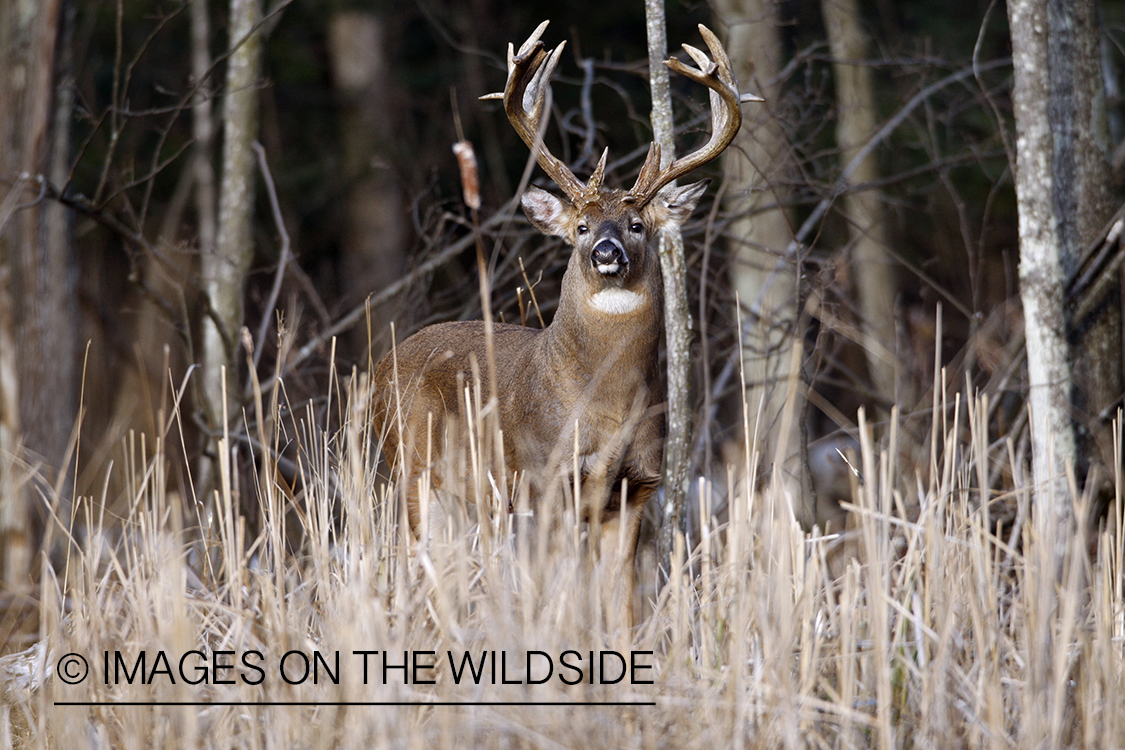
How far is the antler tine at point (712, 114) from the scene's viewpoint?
4723 millimetres

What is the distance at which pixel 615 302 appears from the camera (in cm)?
517

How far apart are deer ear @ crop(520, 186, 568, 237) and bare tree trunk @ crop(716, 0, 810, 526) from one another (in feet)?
2.88

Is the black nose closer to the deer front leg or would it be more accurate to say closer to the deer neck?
the deer neck

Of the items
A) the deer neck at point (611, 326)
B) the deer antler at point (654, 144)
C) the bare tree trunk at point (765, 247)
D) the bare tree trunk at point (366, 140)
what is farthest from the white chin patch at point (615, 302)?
the bare tree trunk at point (366, 140)

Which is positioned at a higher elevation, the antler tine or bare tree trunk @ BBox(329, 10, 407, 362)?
bare tree trunk @ BBox(329, 10, 407, 362)

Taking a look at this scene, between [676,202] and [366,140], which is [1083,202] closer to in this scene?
[676,202]

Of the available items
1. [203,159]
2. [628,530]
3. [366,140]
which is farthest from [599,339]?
[366,140]

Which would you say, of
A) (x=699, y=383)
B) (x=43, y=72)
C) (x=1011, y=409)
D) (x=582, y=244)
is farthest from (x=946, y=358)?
(x=43, y=72)

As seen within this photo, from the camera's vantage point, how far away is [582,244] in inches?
203

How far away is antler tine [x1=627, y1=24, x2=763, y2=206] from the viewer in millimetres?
4723

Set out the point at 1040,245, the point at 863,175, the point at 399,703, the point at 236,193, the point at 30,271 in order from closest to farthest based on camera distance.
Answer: the point at 399,703, the point at 1040,245, the point at 236,193, the point at 30,271, the point at 863,175

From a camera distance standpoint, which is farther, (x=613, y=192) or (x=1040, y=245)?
(x=613, y=192)

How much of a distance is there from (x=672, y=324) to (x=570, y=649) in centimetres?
243

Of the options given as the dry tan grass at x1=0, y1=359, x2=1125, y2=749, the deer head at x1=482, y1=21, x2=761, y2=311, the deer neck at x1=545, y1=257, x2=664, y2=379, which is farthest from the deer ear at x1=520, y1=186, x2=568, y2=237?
the dry tan grass at x1=0, y1=359, x2=1125, y2=749
